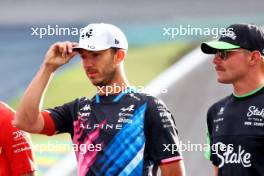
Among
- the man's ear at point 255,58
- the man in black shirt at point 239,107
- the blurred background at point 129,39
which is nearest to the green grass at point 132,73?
the blurred background at point 129,39

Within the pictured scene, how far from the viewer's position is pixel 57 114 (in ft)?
16.1

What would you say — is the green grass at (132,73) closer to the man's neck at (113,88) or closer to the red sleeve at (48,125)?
the red sleeve at (48,125)

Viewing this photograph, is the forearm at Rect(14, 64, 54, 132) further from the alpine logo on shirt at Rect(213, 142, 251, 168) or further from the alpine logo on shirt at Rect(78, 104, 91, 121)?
the alpine logo on shirt at Rect(213, 142, 251, 168)

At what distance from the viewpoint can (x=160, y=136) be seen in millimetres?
4688

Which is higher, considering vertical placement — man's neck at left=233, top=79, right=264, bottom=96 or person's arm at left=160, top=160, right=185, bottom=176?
man's neck at left=233, top=79, right=264, bottom=96

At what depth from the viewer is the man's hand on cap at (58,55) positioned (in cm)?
477

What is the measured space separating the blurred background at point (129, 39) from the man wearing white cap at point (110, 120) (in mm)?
2045

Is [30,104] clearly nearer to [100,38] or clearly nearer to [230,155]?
[100,38]

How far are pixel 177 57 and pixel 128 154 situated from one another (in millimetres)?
2933

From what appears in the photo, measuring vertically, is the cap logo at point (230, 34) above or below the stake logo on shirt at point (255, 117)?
above

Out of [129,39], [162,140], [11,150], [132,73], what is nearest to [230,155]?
[162,140]

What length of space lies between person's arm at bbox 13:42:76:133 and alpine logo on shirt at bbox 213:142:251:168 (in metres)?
0.96

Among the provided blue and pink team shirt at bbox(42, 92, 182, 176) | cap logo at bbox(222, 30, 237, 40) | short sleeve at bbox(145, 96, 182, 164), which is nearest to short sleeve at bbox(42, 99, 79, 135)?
blue and pink team shirt at bbox(42, 92, 182, 176)

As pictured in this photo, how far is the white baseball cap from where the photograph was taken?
4766mm
